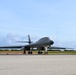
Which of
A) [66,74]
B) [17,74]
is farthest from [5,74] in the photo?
[66,74]

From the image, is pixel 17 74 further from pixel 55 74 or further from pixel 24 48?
pixel 24 48

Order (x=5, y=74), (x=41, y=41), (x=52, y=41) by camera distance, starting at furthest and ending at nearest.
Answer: (x=41, y=41)
(x=52, y=41)
(x=5, y=74)

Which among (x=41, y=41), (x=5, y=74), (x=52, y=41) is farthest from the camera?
(x=41, y=41)

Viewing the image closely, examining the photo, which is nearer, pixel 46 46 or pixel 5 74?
pixel 5 74

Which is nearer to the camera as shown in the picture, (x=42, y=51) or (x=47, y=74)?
(x=47, y=74)

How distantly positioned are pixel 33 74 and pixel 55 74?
0.96 metres

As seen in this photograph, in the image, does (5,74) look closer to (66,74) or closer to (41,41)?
(66,74)

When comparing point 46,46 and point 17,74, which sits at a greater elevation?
point 46,46

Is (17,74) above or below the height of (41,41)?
below

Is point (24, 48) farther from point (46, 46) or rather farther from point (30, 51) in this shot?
point (46, 46)

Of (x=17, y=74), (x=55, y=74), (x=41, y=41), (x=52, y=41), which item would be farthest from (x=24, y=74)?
(x=41, y=41)

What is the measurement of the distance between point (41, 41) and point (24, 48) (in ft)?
16.0

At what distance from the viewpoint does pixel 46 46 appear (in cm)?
5491

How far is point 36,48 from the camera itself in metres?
58.1
